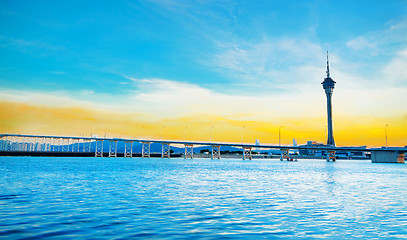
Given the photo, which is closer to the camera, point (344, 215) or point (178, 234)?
point (178, 234)

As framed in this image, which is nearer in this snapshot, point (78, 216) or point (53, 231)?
point (53, 231)

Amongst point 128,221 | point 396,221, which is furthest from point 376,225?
point 128,221

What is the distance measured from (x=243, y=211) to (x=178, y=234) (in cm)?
786

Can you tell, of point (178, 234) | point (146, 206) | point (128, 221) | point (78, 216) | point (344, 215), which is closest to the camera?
point (178, 234)

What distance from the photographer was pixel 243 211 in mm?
21781

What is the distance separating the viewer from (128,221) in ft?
58.0

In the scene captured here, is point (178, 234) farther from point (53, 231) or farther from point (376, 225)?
point (376, 225)

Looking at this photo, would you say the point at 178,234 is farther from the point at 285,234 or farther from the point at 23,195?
the point at 23,195

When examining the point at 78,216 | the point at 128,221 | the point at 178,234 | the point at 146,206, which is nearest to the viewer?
the point at 178,234

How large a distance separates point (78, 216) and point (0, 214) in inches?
178

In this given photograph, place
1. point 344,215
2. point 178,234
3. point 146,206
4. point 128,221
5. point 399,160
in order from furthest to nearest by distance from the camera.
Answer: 1. point 399,160
2. point 146,206
3. point 344,215
4. point 128,221
5. point 178,234

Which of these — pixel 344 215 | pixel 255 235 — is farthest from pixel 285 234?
pixel 344 215

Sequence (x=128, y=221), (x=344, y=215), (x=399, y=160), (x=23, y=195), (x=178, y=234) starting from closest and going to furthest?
1. (x=178, y=234)
2. (x=128, y=221)
3. (x=344, y=215)
4. (x=23, y=195)
5. (x=399, y=160)

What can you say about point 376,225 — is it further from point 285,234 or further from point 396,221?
point 285,234
